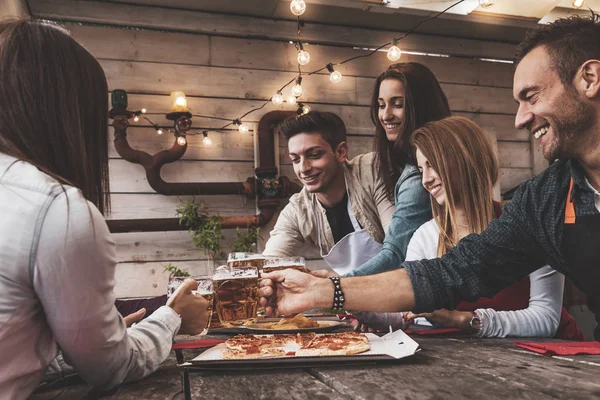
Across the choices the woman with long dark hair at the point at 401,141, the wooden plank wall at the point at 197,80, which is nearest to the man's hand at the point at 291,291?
the woman with long dark hair at the point at 401,141

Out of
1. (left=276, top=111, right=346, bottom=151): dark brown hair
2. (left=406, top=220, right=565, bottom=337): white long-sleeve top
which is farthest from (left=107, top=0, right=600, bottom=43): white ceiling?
(left=406, top=220, right=565, bottom=337): white long-sleeve top

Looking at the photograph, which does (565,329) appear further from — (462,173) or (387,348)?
(387,348)

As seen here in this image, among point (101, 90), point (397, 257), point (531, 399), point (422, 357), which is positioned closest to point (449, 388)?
point (531, 399)

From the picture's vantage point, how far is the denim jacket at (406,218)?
223 centimetres

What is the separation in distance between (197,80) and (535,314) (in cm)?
342

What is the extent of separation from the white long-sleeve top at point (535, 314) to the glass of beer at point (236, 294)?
2.26 feet

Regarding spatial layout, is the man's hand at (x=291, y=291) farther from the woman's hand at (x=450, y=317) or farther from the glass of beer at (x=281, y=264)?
the woman's hand at (x=450, y=317)

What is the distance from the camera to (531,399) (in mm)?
699

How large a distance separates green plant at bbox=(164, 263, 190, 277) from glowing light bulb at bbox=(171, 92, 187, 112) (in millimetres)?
1229

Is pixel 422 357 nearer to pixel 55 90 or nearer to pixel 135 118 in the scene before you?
pixel 55 90

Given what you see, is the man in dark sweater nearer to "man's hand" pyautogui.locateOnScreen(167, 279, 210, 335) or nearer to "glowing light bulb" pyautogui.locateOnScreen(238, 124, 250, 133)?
"man's hand" pyautogui.locateOnScreen(167, 279, 210, 335)

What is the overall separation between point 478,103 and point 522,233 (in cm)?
377

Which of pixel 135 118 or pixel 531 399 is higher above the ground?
pixel 135 118

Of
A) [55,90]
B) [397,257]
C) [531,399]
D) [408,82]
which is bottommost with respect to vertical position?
[531,399]
